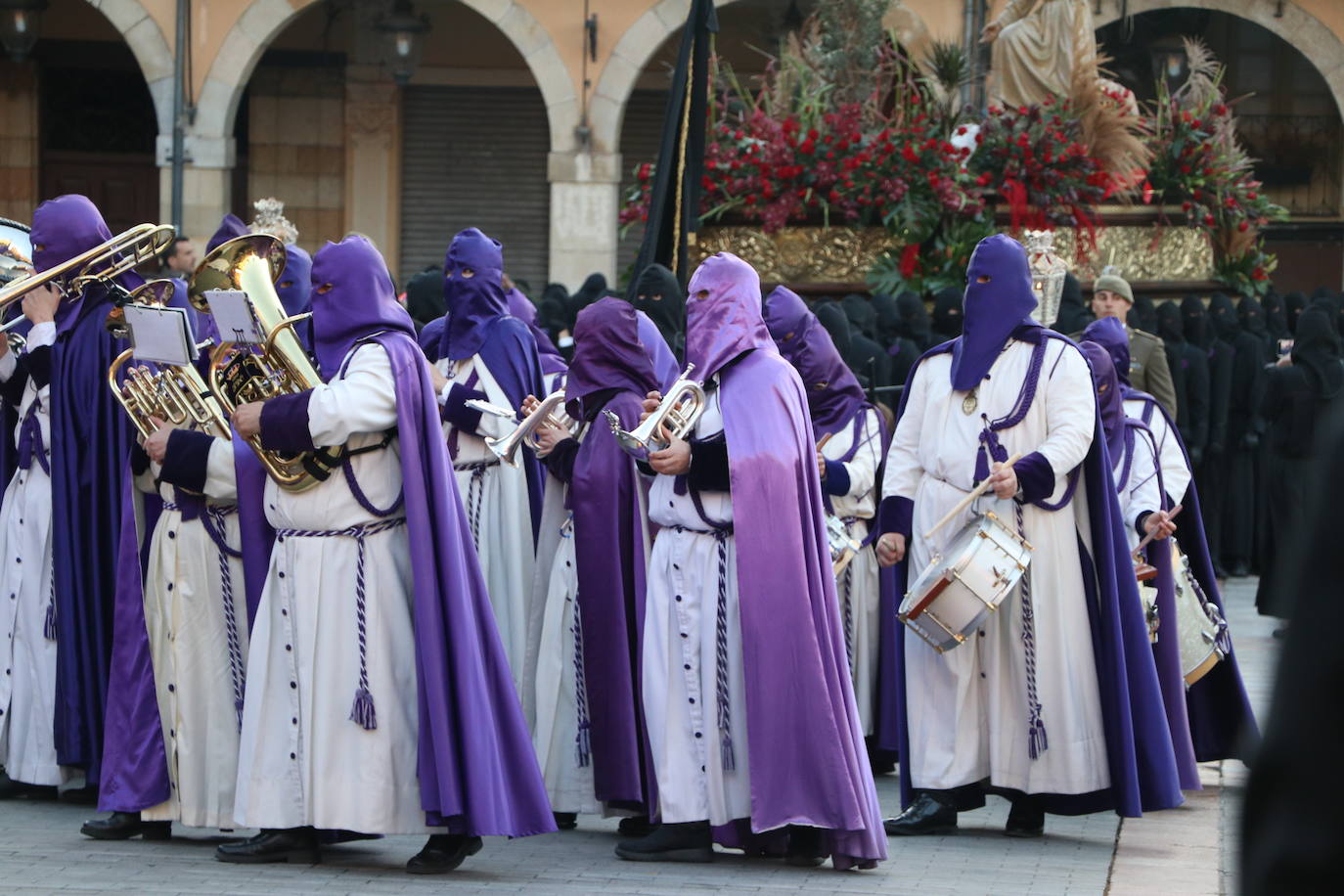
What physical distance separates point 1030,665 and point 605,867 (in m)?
1.48

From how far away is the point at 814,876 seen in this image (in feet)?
19.4

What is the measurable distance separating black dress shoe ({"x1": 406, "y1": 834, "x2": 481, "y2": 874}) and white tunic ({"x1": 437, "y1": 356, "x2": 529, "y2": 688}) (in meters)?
2.03

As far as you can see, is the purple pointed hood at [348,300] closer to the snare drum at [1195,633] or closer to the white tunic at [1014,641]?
the white tunic at [1014,641]

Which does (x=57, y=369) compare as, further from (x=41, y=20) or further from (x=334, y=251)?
(x=41, y=20)

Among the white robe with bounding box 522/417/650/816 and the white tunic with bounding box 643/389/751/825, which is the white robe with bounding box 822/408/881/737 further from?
the white tunic with bounding box 643/389/751/825

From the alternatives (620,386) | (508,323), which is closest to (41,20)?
(508,323)

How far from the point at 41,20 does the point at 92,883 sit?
804 inches

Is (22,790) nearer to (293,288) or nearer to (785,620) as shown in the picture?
(293,288)

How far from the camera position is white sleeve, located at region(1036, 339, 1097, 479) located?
652 cm

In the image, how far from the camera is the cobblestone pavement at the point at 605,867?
5617 millimetres

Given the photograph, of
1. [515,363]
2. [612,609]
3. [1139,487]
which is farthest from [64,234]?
[1139,487]

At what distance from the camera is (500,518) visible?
26.2ft

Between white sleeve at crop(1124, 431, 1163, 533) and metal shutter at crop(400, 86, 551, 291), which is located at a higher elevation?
metal shutter at crop(400, 86, 551, 291)

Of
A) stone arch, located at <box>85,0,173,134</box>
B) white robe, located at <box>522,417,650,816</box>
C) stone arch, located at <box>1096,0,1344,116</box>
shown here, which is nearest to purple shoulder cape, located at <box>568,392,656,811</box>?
white robe, located at <box>522,417,650,816</box>
